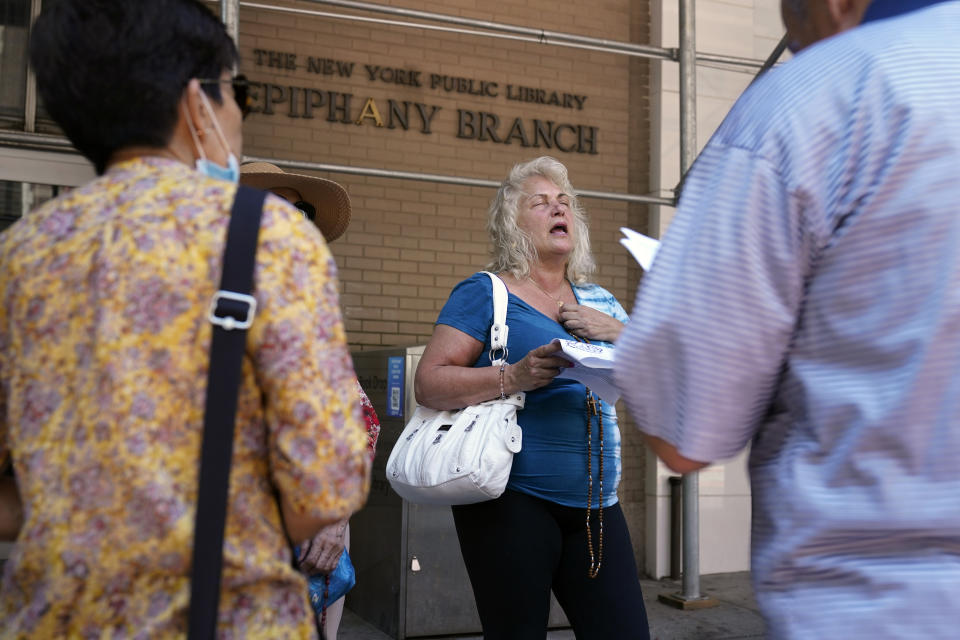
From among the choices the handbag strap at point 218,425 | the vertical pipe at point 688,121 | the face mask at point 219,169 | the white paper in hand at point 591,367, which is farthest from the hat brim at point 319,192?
the vertical pipe at point 688,121

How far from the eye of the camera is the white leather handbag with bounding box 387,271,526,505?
270 cm

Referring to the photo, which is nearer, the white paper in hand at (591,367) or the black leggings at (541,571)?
the white paper in hand at (591,367)

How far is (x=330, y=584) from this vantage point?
2.76m

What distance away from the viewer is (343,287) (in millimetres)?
6422

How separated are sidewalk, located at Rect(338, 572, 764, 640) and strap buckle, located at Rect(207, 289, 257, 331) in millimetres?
4299

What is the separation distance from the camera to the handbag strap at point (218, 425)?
3.93ft

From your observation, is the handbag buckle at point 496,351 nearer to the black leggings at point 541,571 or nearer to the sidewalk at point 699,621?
the black leggings at point 541,571

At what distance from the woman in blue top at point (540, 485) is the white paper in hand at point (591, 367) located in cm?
6

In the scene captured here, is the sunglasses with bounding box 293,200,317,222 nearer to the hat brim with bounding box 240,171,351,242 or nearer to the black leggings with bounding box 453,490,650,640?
the hat brim with bounding box 240,171,351,242

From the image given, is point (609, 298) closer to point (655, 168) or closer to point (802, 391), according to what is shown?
point (802, 391)

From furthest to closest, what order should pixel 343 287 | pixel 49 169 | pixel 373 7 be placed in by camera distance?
pixel 343 287 < pixel 49 169 < pixel 373 7

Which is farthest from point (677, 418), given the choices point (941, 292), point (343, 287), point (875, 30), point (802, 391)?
point (343, 287)

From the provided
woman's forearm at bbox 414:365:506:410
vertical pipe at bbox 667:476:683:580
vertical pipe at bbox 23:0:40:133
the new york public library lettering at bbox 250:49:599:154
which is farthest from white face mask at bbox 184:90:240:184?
vertical pipe at bbox 667:476:683:580

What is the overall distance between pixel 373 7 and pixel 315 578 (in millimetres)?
3698
